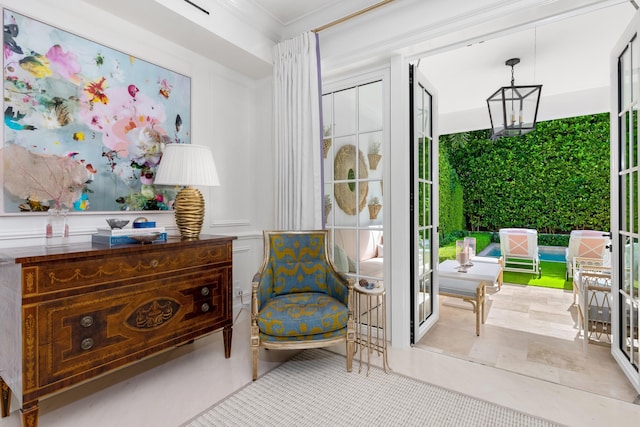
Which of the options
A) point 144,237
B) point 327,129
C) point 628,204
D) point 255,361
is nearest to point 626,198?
point 628,204

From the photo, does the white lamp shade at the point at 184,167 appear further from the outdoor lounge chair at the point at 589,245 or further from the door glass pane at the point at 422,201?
the outdoor lounge chair at the point at 589,245

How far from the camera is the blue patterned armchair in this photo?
208 centimetres

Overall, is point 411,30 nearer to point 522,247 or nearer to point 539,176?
point 522,247

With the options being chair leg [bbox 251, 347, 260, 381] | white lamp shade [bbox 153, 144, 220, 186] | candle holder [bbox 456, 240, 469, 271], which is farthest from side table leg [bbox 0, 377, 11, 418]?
candle holder [bbox 456, 240, 469, 271]

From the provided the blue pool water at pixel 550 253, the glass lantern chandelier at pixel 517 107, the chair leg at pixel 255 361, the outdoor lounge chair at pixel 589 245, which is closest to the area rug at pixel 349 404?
the chair leg at pixel 255 361

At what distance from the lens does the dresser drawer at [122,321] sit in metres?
1.56

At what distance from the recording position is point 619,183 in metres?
2.30

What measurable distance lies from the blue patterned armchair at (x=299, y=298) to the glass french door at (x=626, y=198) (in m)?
1.83

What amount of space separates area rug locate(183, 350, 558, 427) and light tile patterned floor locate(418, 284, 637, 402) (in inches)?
25.9

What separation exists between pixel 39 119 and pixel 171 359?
1852 mm

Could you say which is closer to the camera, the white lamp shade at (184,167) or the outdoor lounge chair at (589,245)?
the white lamp shade at (184,167)

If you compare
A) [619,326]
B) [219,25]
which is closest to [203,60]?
[219,25]

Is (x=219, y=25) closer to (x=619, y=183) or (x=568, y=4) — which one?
(x=568, y=4)

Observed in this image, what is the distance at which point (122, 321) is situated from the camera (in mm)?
1835
